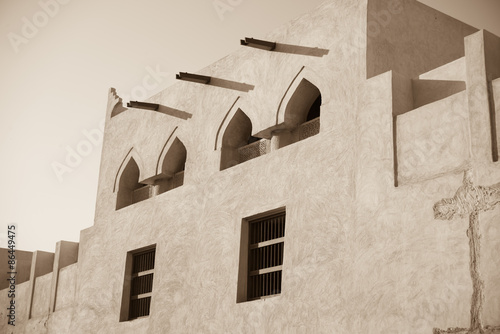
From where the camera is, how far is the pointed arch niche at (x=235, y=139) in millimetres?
12609

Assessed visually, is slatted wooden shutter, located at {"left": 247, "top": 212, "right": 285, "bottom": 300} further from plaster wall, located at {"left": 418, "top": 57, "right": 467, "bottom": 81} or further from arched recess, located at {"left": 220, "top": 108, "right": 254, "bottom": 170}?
plaster wall, located at {"left": 418, "top": 57, "right": 467, "bottom": 81}

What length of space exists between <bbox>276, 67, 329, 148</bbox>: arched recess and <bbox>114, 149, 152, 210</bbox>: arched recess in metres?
4.44

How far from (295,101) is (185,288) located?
11.2ft

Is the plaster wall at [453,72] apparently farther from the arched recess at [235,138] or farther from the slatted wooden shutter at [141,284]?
the slatted wooden shutter at [141,284]

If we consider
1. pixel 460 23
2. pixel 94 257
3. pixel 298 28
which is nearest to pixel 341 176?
pixel 298 28

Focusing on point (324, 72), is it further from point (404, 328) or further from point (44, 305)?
point (44, 305)

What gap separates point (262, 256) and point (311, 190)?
1.44 m

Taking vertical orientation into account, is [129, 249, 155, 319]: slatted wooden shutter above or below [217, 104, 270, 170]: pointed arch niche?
below

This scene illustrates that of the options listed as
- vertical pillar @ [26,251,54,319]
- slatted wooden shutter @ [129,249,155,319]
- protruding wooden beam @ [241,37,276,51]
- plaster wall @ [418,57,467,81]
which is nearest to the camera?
plaster wall @ [418,57,467,81]

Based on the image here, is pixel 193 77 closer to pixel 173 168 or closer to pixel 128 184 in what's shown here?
pixel 173 168

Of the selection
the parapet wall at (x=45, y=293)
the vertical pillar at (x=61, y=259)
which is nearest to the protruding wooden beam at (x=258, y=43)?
the parapet wall at (x=45, y=293)

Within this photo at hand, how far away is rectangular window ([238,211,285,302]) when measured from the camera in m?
11.0

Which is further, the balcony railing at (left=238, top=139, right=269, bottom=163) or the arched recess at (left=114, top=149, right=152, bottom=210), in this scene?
the arched recess at (left=114, top=149, right=152, bottom=210)

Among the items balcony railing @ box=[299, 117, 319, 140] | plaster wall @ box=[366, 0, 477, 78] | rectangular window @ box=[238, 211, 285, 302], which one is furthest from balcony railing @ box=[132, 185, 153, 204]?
plaster wall @ box=[366, 0, 477, 78]
